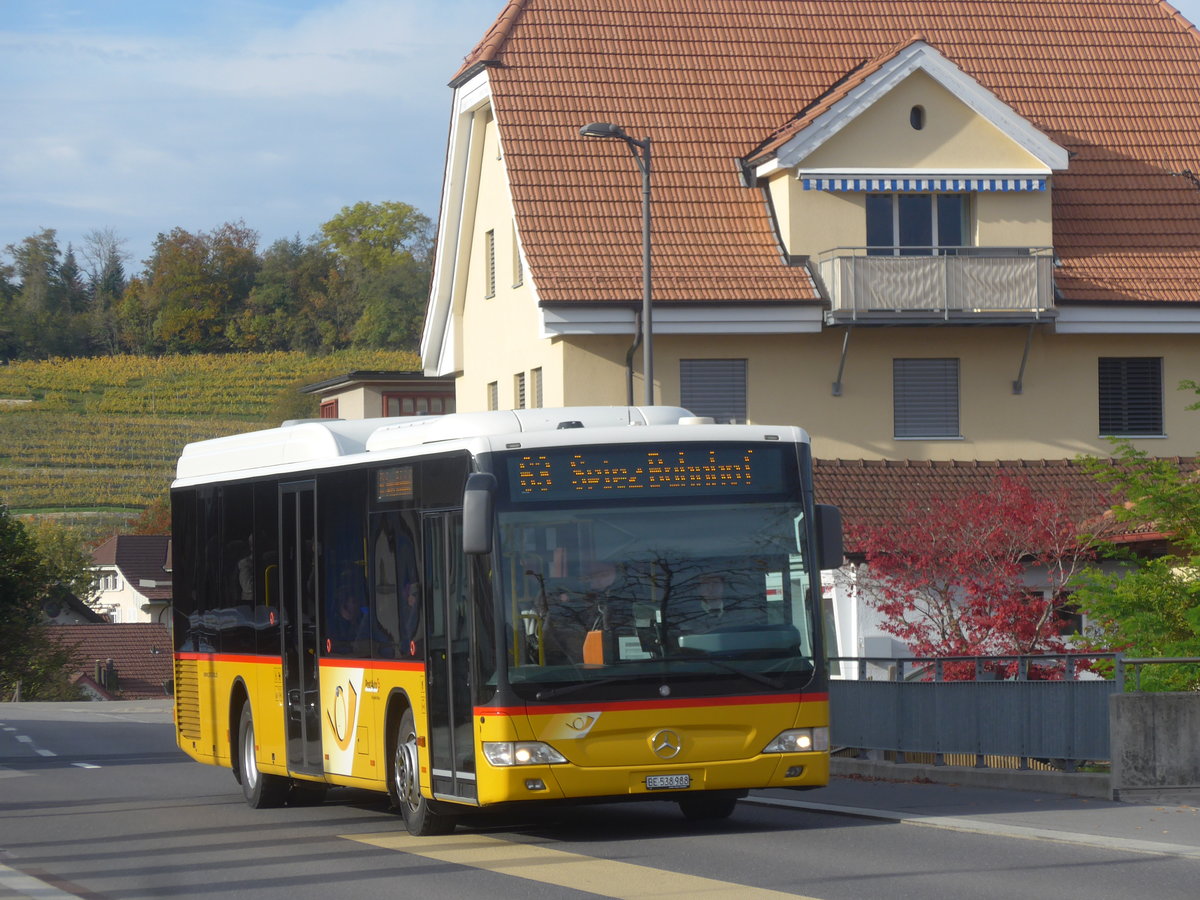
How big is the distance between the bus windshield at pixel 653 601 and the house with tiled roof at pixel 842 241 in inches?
765

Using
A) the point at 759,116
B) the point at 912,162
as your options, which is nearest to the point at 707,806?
the point at 912,162

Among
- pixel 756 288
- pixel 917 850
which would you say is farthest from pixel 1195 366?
pixel 917 850

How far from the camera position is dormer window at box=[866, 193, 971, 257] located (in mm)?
35656

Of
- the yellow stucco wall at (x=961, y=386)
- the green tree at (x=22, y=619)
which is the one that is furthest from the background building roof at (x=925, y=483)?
the green tree at (x=22, y=619)

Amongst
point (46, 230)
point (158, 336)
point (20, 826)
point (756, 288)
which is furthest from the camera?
point (46, 230)

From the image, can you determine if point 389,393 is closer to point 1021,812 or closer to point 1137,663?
point 1137,663

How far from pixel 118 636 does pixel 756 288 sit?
69363 mm

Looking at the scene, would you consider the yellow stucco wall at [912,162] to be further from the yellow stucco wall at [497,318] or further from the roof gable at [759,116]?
the yellow stucco wall at [497,318]

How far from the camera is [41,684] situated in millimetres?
73500

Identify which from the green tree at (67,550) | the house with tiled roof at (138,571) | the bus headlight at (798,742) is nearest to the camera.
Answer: the bus headlight at (798,742)

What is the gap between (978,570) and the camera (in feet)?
86.4

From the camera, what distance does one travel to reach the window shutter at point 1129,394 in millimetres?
36594

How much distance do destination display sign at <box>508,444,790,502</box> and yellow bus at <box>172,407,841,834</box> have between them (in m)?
0.02

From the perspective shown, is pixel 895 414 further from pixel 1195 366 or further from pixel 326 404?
pixel 326 404
